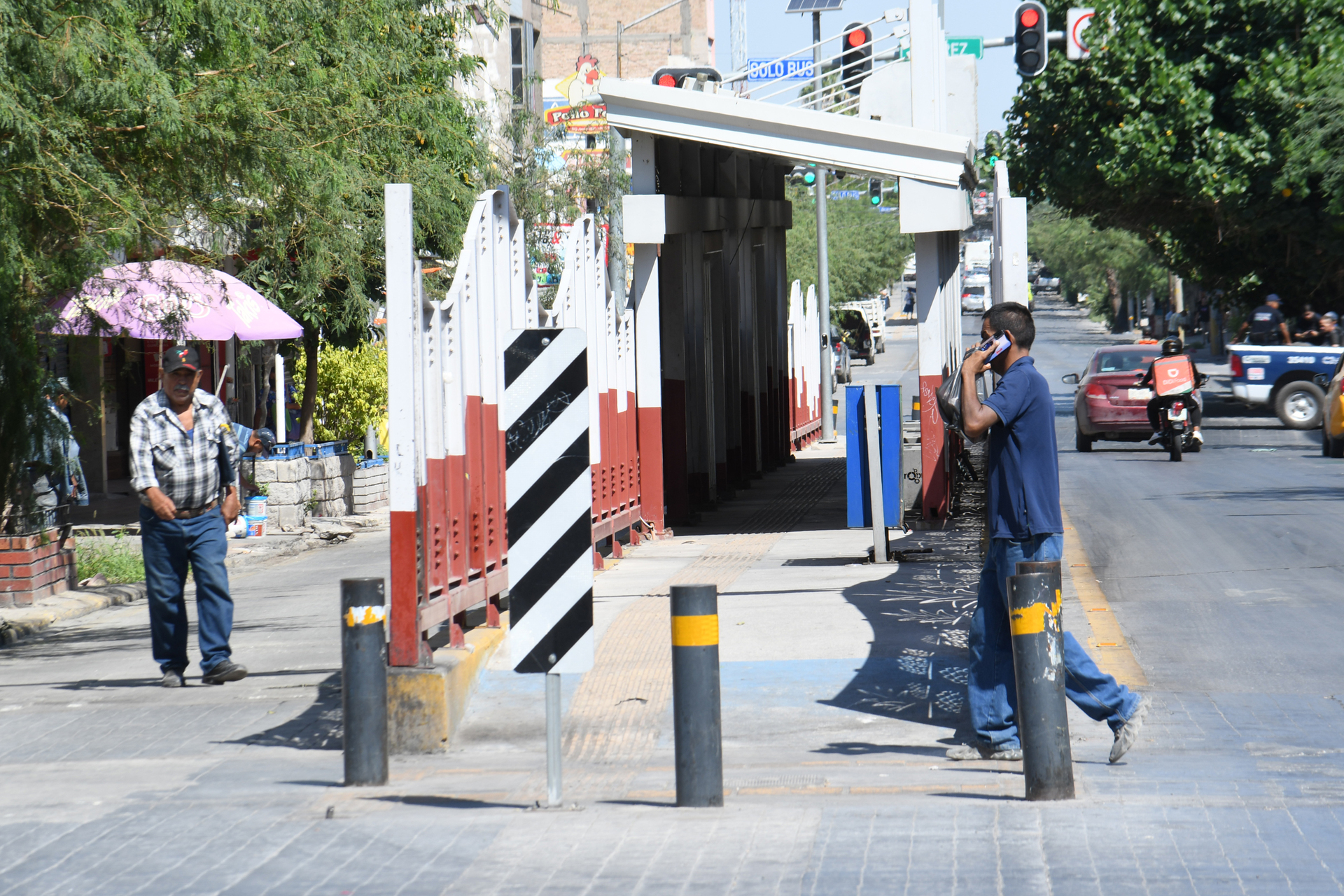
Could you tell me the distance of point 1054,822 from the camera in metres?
5.68

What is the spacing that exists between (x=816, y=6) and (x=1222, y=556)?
29288 millimetres

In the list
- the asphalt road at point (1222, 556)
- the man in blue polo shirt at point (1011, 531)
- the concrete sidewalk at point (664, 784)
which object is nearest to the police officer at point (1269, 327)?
the asphalt road at point (1222, 556)

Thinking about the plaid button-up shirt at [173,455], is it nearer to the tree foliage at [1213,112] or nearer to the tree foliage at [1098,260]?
the tree foliage at [1213,112]

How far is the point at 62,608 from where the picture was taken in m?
12.4

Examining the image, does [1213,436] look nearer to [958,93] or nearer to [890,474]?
[958,93]

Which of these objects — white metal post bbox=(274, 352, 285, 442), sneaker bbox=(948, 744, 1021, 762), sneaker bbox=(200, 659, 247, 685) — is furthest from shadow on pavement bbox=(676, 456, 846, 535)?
sneaker bbox=(948, 744, 1021, 762)

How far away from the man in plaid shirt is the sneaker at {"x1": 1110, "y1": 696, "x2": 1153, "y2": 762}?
4.85 m

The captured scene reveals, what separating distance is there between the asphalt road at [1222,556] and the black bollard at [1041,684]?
2506 millimetres

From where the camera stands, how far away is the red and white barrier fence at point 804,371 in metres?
32.4

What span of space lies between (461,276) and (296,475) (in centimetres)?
1096

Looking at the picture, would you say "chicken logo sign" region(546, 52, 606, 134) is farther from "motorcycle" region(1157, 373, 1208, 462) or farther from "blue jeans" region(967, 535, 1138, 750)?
"blue jeans" region(967, 535, 1138, 750)

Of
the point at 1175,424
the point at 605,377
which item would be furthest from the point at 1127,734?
the point at 1175,424

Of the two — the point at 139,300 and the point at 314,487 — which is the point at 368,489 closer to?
the point at 314,487

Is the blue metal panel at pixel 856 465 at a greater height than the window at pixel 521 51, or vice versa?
the window at pixel 521 51
